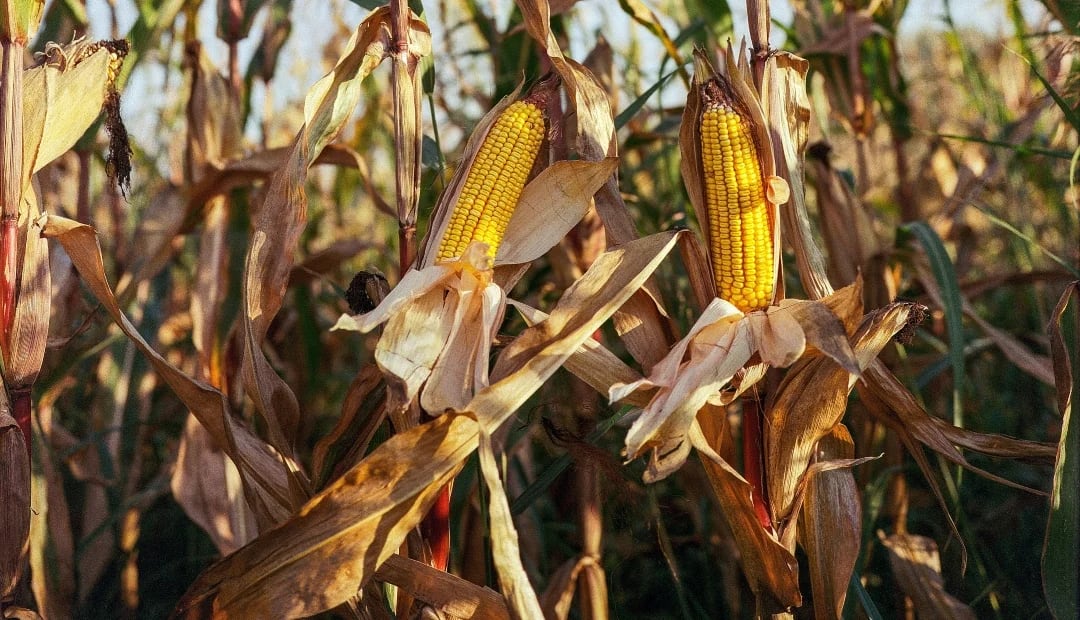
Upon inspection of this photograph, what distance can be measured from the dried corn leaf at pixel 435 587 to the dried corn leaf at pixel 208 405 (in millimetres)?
265

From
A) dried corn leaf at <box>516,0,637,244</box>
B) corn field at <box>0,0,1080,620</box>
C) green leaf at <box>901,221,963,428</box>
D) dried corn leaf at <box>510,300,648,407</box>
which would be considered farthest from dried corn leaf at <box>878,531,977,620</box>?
dried corn leaf at <box>516,0,637,244</box>

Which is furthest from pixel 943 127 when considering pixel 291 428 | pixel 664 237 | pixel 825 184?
pixel 291 428

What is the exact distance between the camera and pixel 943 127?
18.7ft

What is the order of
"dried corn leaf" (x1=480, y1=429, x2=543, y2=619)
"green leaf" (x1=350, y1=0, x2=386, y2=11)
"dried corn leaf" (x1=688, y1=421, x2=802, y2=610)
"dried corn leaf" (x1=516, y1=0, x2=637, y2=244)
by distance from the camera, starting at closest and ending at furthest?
"dried corn leaf" (x1=480, y1=429, x2=543, y2=619) → "dried corn leaf" (x1=688, y1=421, x2=802, y2=610) → "dried corn leaf" (x1=516, y1=0, x2=637, y2=244) → "green leaf" (x1=350, y1=0, x2=386, y2=11)

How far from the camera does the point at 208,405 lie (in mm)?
1490

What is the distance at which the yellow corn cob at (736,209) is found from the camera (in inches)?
57.6

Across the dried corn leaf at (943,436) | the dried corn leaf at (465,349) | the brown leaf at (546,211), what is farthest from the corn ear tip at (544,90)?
the dried corn leaf at (943,436)

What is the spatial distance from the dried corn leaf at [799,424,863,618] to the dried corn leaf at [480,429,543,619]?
54cm

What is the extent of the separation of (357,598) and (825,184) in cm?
160

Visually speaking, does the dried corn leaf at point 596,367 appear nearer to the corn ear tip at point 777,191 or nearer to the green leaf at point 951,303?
the corn ear tip at point 777,191

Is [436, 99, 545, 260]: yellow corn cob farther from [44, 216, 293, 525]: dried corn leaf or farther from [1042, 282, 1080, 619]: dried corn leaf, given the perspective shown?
[1042, 282, 1080, 619]: dried corn leaf

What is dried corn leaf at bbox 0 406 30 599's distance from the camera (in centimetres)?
142

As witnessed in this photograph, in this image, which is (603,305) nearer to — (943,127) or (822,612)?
(822,612)

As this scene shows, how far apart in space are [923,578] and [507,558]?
1.09 metres
